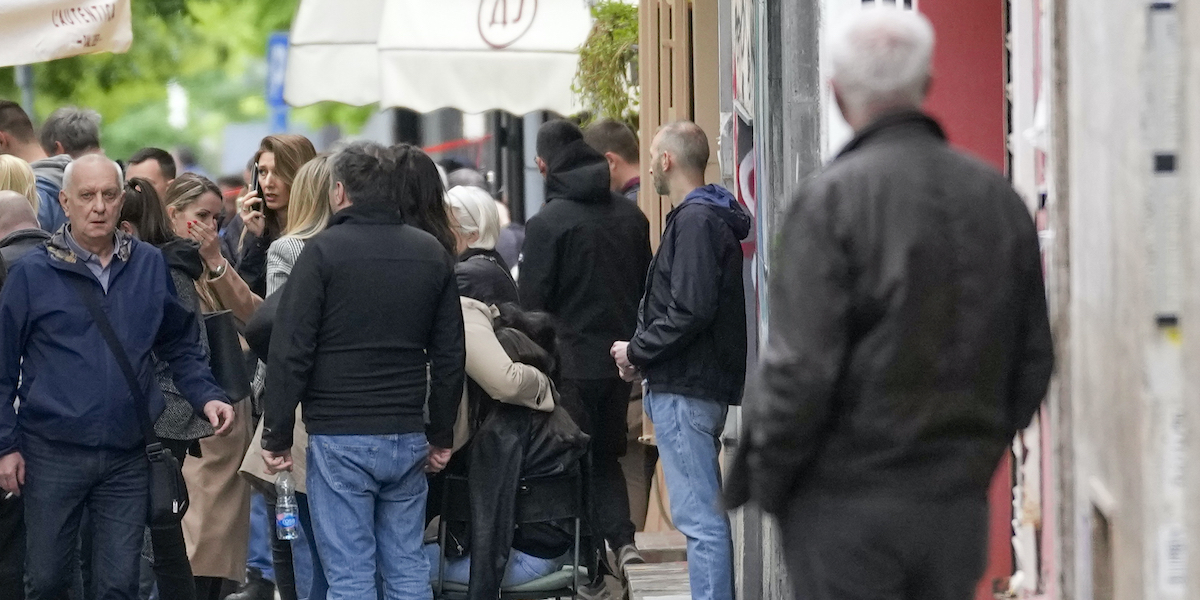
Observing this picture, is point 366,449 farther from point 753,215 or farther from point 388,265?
point 753,215

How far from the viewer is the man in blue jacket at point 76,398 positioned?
6477 mm

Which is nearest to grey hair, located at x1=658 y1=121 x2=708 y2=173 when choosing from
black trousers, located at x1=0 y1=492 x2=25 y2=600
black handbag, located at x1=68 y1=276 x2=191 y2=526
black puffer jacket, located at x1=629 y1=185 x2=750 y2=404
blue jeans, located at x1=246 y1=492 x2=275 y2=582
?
black puffer jacket, located at x1=629 y1=185 x2=750 y2=404

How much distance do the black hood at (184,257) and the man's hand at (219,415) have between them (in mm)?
777

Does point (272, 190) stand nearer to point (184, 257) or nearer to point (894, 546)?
point (184, 257)

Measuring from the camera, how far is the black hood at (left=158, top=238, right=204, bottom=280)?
24.7 feet

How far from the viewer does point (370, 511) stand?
22.2 feet

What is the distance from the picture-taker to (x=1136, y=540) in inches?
149

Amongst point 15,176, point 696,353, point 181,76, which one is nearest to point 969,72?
point 696,353

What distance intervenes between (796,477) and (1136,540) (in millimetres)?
A: 731

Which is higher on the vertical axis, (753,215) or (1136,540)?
(753,215)

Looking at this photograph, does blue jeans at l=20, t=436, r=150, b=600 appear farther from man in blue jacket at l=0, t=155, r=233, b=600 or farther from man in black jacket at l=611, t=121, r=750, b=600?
man in black jacket at l=611, t=121, r=750, b=600

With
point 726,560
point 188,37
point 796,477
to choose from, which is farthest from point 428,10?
point 188,37

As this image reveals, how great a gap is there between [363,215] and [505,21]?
5.99m

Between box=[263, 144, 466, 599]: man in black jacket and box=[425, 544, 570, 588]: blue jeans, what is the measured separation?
27cm
